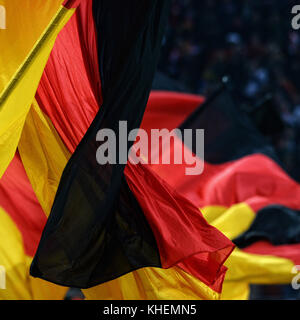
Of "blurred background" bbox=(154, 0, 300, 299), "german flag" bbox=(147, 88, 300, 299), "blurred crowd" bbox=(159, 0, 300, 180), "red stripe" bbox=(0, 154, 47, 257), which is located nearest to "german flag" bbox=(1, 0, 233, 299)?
"red stripe" bbox=(0, 154, 47, 257)

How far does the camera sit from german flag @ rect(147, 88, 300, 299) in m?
5.16

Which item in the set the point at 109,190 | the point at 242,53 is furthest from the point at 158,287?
the point at 242,53

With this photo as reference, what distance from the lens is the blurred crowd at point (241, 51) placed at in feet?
37.3

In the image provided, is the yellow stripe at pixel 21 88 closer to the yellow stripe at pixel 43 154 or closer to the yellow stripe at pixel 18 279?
the yellow stripe at pixel 43 154

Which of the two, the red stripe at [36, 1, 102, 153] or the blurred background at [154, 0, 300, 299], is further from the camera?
the blurred background at [154, 0, 300, 299]

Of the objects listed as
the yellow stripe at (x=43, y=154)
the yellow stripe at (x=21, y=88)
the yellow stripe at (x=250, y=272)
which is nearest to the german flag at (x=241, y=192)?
the yellow stripe at (x=250, y=272)

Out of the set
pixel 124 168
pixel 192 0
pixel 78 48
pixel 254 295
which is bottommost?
pixel 254 295

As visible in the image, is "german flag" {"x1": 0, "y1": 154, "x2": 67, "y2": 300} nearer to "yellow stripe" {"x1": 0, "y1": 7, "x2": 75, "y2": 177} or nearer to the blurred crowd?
"yellow stripe" {"x1": 0, "y1": 7, "x2": 75, "y2": 177}

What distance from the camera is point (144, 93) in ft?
13.2

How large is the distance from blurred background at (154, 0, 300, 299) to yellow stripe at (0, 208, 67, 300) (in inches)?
240

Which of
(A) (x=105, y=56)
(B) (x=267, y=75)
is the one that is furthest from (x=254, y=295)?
(B) (x=267, y=75)

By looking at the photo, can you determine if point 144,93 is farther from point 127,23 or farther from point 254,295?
point 254,295

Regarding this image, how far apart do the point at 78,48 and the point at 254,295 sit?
7.35 feet

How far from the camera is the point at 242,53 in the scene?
467 inches
